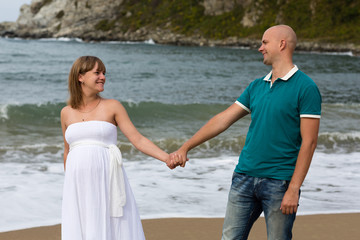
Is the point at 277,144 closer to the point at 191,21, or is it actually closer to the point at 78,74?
the point at 78,74

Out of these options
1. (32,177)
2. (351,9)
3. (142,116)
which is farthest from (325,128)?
(351,9)

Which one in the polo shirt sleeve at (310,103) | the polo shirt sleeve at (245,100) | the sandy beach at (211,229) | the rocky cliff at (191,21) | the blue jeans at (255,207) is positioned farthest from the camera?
the rocky cliff at (191,21)

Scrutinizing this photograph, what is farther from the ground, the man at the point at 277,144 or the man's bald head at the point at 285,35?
the man's bald head at the point at 285,35

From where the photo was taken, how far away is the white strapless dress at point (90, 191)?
2.93 meters

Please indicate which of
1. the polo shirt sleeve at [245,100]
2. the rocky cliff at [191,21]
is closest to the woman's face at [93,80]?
the polo shirt sleeve at [245,100]

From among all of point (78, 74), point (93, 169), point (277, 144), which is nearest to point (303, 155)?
point (277, 144)

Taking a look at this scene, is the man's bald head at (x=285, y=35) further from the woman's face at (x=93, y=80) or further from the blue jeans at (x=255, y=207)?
the woman's face at (x=93, y=80)

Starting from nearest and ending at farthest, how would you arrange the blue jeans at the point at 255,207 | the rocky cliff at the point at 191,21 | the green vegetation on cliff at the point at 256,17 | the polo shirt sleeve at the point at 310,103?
1. the polo shirt sleeve at the point at 310,103
2. the blue jeans at the point at 255,207
3. the green vegetation on cliff at the point at 256,17
4. the rocky cliff at the point at 191,21

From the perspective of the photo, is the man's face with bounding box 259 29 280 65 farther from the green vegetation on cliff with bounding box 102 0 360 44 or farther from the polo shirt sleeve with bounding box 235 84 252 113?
the green vegetation on cliff with bounding box 102 0 360 44

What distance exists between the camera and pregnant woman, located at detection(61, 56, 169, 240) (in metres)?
2.93

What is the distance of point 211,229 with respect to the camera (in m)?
5.25

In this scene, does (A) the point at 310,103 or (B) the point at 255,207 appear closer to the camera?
(A) the point at 310,103

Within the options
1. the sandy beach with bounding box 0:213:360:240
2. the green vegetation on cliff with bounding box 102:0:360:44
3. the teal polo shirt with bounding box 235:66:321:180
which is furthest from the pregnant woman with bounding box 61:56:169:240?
the green vegetation on cliff with bounding box 102:0:360:44

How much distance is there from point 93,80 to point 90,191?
2.36 ft
